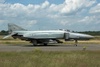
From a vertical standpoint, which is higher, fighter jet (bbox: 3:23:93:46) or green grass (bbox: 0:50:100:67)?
fighter jet (bbox: 3:23:93:46)

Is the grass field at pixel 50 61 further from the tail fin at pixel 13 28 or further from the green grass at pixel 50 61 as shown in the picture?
the tail fin at pixel 13 28

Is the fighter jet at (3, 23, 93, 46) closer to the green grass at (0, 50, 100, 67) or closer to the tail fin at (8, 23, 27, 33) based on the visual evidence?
the tail fin at (8, 23, 27, 33)

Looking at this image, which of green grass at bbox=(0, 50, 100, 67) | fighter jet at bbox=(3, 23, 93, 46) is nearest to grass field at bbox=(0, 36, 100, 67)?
green grass at bbox=(0, 50, 100, 67)

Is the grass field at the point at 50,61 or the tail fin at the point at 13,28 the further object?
the tail fin at the point at 13,28

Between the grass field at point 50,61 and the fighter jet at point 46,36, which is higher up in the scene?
the fighter jet at point 46,36

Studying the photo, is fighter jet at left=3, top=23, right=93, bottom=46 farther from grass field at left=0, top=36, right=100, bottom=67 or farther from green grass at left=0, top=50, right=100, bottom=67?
green grass at left=0, top=50, right=100, bottom=67

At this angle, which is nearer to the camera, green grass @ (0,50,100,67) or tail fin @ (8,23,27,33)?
green grass @ (0,50,100,67)

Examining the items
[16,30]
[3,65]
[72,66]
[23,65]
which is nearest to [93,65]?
[72,66]

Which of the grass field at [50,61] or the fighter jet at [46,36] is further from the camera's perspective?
the fighter jet at [46,36]

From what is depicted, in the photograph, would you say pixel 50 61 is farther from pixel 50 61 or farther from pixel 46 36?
pixel 46 36

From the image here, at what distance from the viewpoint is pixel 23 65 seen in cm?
1410

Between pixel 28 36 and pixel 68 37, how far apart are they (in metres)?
6.35

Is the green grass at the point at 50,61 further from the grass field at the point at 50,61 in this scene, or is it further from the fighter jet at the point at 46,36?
the fighter jet at the point at 46,36

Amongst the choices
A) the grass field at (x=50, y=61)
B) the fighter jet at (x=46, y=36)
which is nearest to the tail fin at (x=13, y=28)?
the fighter jet at (x=46, y=36)
